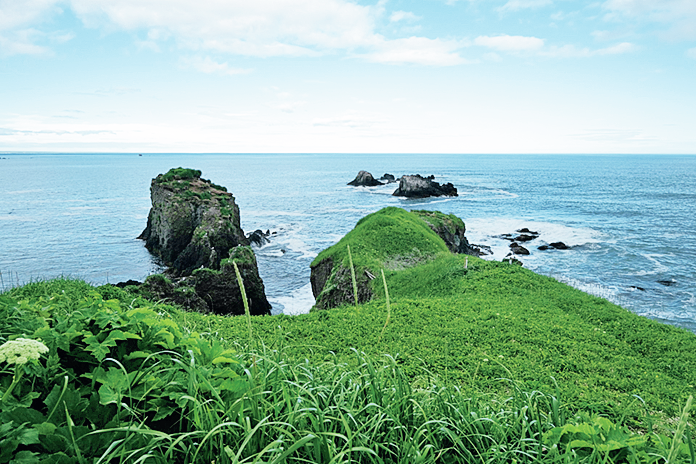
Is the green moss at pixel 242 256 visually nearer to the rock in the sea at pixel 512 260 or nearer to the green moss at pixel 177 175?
the rock in the sea at pixel 512 260

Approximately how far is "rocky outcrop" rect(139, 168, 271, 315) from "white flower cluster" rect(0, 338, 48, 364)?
499 inches

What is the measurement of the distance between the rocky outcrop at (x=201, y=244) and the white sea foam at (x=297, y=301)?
75.5 inches

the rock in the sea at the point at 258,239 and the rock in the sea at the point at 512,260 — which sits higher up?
the rock in the sea at the point at 512,260

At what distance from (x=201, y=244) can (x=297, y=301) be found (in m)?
9.11

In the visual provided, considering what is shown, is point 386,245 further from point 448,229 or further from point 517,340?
point 517,340

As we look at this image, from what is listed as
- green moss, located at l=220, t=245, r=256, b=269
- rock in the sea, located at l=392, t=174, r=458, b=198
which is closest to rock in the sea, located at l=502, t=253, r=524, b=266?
green moss, located at l=220, t=245, r=256, b=269

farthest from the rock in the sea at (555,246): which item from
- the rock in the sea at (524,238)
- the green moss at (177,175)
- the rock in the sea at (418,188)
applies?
the rock in the sea at (418,188)

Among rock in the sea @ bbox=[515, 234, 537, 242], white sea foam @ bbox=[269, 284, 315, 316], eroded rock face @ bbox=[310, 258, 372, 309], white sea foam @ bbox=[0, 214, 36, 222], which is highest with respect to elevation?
eroded rock face @ bbox=[310, 258, 372, 309]

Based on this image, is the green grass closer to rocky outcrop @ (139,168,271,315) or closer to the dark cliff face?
rocky outcrop @ (139,168,271,315)

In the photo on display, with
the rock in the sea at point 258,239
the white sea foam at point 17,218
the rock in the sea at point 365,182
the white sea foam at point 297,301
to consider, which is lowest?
the white sea foam at point 297,301

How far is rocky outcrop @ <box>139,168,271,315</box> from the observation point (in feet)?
62.0

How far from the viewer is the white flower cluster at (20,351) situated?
2.06 meters

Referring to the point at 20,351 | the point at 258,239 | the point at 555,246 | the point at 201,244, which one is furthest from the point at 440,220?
the point at 20,351

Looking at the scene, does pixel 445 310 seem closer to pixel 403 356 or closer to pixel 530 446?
pixel 403 356
